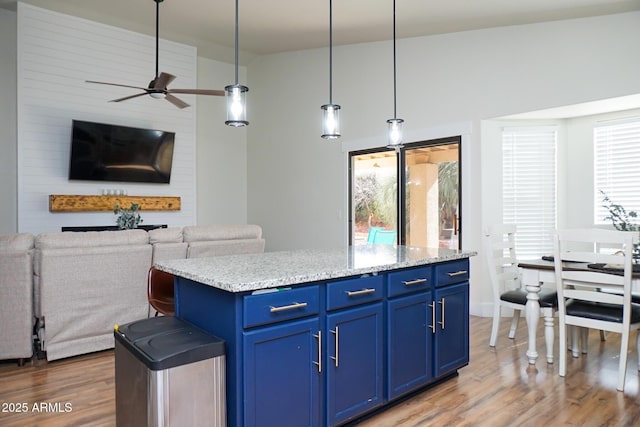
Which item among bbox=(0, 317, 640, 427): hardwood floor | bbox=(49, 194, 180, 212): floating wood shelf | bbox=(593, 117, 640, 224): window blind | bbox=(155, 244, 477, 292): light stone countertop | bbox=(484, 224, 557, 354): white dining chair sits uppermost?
bbox=(593, 117, 640, 224): window blind

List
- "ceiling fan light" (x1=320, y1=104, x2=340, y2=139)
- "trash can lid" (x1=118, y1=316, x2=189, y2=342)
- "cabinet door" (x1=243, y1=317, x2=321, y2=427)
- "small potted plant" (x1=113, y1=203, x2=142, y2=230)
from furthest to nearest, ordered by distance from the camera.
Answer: "small potted plant" (x1=113, y1=203, x2=142, y2=230) < "ceiling fan light" (x1=320, y1=104, x2=340, y2=139) < "trash can lid" (x1=118, y1=316, x2=189, y2=342) < "cabinet door" (x1=243, y1=317, x2=321, y2=427)

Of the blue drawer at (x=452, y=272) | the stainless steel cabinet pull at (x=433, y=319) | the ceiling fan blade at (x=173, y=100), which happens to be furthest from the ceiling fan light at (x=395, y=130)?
the ceiling fan blade at (x=173, y=100)

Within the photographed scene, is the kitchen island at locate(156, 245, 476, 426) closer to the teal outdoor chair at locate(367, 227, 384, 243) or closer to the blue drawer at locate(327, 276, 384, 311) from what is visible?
the blue drawer at locate(327, 276, 384, 311)

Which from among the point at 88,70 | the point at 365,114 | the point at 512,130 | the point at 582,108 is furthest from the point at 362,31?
the point at 88,70

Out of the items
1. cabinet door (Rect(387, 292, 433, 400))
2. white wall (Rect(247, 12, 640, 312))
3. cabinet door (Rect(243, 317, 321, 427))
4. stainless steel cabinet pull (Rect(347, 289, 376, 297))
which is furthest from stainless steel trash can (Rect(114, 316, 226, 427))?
white wall (Rect(247, 12, 640, 312))

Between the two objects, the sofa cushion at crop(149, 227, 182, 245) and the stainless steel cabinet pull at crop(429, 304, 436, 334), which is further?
the sofa cushion at crop(149, 227, 182, 245)

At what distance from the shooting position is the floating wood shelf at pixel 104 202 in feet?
20.2

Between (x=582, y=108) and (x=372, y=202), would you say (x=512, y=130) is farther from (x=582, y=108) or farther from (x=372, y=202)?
(x=372, y=202)

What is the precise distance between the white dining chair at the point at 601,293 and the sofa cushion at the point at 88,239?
343cm

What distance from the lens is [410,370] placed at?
280cm

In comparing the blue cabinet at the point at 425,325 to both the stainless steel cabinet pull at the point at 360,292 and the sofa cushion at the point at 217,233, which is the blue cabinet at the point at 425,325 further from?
the sofa cushion at the point at 217,233

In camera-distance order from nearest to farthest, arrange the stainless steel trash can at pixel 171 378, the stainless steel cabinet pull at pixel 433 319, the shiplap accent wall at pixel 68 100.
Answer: the stainless steel trash can at pixel 171 378, the stainless steel cabinet pull at pixel 433 319, the shiplap accent wall at pixel 68 100

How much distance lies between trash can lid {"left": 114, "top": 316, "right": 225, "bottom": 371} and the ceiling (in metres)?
3.99

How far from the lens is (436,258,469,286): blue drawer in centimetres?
305
